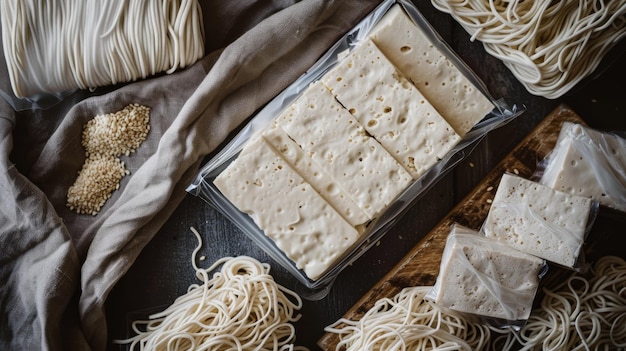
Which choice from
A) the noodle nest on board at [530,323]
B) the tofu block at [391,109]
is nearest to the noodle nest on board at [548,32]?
the tofu block at [391,109]

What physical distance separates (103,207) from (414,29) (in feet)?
4.69

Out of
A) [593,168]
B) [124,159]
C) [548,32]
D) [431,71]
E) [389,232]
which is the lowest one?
[593,168]

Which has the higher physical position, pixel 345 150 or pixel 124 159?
pixel 124 159

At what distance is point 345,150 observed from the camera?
216 centimetres

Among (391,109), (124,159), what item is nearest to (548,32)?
(391,109)

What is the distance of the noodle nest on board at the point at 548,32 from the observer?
2148 mm

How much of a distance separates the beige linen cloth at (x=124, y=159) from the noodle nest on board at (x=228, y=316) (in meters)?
0.26

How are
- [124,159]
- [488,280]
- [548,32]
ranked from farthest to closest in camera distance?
[124,159]
[548,32]
[488,280]

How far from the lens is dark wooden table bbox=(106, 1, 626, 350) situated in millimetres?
2389

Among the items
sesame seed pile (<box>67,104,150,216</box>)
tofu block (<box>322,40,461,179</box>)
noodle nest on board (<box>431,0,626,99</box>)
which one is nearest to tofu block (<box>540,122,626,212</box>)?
noodle nest on board (<box>431,0,626,99</box>)

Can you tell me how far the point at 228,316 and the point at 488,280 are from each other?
0.99 metres

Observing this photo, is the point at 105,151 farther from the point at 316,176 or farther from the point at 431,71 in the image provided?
the point at 431,71

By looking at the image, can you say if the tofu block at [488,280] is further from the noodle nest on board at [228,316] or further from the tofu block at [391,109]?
the noodle nest on board at [228,316]

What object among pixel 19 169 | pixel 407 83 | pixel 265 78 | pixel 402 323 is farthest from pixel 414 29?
pixel 19 169
